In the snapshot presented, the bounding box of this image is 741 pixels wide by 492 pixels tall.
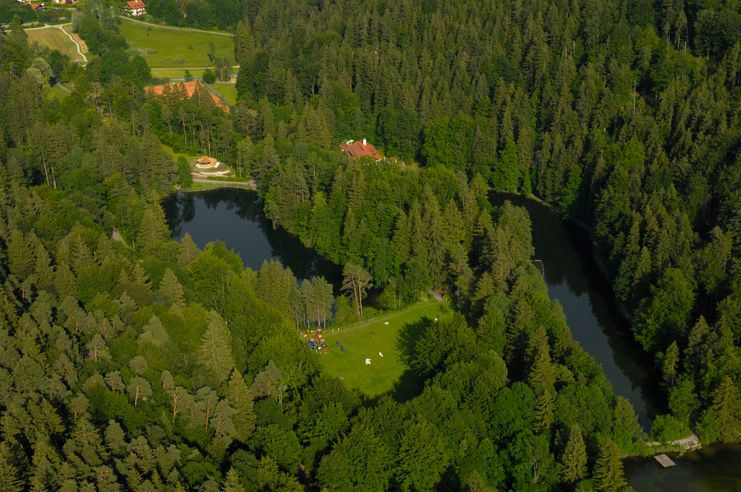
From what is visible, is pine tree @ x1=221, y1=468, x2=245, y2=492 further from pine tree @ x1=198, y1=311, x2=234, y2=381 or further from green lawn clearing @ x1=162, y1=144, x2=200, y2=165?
green lawn clearing @ x1=162, y1=144, x2=200, y2=165

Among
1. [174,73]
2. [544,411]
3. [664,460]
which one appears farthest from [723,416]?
[174,73]

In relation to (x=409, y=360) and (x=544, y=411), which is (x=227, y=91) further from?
(x=544, y=411)

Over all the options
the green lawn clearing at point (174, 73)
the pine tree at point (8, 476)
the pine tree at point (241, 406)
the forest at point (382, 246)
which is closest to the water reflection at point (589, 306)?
the forest at point (382, 246)

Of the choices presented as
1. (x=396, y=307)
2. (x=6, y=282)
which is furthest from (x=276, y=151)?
(x=6, y=282)

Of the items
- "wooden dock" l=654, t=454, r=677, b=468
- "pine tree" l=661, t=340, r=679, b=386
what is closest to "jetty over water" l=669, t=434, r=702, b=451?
"wooden dock" l=654, t=454, r=677, b=468

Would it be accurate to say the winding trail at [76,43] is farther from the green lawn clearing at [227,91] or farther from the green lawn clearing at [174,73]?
the green lawn clearing at [227,91]

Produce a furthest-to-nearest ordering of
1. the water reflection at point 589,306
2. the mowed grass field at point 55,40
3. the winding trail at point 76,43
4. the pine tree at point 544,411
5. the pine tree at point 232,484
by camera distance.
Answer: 1. the mowed grass field at point 55,40
2. the winding trail at point 76,43
3. the water reflection at point 589,306
4. the pine tree at point 544,411
5. the pine tree at point 232,484

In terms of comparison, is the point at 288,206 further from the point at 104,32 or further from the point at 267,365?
the point at 104,32
